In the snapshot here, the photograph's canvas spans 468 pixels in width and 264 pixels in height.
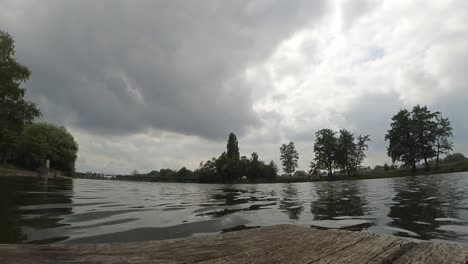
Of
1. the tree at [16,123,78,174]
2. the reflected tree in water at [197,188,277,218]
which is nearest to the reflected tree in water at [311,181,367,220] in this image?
the reflected tree in water at [197,188,277,218]

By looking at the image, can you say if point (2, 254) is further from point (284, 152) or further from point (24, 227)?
point (284, 152)

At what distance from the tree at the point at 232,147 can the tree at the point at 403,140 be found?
57607mm

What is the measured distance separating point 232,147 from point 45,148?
76.6 meters

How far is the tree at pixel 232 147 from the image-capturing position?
125 metres

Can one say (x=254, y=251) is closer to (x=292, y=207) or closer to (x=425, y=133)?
(x=292, y=207)

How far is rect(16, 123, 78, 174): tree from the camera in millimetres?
56062

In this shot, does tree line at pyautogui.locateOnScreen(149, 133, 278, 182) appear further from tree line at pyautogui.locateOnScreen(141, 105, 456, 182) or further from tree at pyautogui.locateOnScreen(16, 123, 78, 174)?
tree at pyautogui.locateOnScreen(16, 123, 78, 174)

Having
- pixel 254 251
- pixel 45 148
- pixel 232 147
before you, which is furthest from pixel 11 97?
pixel 232 147

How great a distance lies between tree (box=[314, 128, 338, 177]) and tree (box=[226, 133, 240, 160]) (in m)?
31.5

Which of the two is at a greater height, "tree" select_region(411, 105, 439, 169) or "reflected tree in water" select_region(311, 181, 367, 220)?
"tree" select_region(411, 105, 439, 169)

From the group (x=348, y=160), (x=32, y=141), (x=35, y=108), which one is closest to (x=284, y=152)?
(x=348, y=160)

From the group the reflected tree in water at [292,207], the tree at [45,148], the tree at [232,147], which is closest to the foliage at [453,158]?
the tree at [232,147]

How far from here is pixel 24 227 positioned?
Result: 5.62 meters

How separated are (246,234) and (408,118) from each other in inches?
3642
